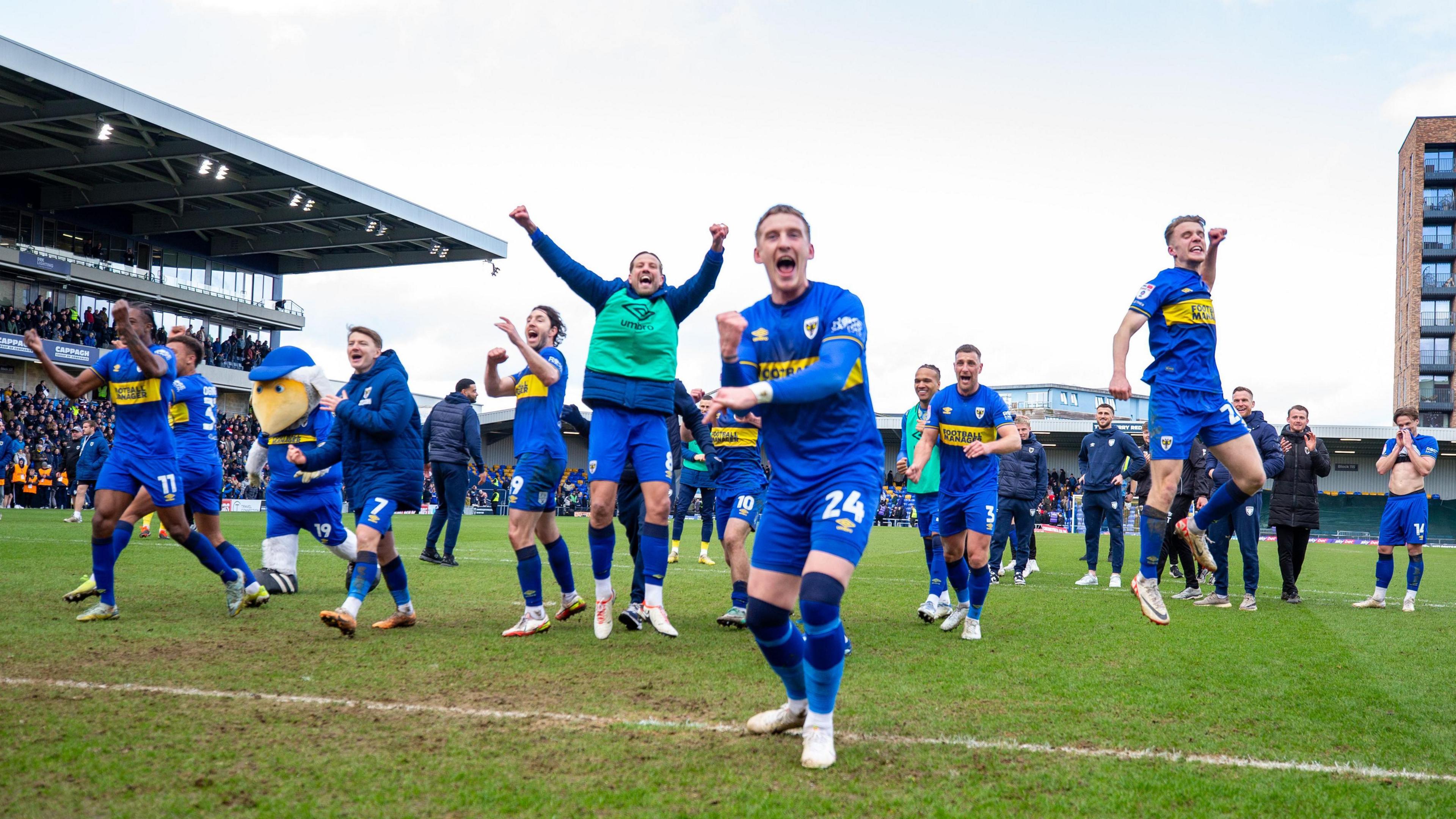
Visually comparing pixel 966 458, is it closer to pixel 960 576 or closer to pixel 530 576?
pixel 960 576

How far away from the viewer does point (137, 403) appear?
7.16 meters

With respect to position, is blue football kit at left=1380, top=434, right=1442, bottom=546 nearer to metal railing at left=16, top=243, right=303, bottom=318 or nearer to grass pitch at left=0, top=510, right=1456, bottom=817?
grass pitch at left=0, top=510, right=1456, bottom=817

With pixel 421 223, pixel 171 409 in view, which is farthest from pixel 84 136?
pixel 171 409

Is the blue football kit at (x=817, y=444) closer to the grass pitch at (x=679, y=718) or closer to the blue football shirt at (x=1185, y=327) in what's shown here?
the grass pitch at (x=679, y=718)

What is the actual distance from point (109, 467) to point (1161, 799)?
7006mm

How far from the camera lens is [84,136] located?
1403 inches

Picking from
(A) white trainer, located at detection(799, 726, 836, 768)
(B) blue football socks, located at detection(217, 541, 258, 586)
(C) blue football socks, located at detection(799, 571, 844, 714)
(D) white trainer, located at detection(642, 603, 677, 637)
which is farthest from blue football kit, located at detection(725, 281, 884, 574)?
(B) blue football socks, located at detection(217, 541, 258, 586)

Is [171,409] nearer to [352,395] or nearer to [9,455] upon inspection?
[352,395]

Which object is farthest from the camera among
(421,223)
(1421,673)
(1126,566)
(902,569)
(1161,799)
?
(421,223)

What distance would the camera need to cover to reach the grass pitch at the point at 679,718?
125 inches

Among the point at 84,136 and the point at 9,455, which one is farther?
the point at 84,136

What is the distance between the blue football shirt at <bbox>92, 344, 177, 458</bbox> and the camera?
7117mm

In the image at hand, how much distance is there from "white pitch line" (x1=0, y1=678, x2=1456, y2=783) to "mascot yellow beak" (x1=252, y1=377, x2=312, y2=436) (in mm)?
3616

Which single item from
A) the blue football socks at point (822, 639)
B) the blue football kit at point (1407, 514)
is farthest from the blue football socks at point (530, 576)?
the blue football kit at point (1407, 514)
